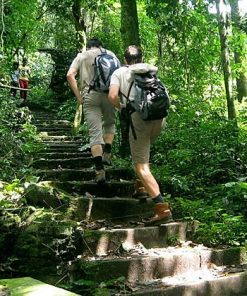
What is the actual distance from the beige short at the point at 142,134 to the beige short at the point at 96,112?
0.98 metres

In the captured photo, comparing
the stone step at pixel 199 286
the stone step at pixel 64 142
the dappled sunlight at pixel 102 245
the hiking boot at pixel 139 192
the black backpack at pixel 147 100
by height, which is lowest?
the stone step at pixel 199 286

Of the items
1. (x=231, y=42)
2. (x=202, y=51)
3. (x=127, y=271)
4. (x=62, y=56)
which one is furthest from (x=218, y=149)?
(x=62, y=56)

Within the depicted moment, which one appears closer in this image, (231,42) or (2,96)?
(2,96)

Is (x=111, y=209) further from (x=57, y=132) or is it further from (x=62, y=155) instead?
(x=57, y=132)

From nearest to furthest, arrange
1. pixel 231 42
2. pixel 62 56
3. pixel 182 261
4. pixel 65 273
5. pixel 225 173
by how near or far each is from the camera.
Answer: pixel 65 273, pixel 182 261, pixel 225 173, pixel 231 42, pixel 62 56

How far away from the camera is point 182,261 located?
4.32 meters

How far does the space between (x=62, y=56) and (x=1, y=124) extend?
35.0 ft

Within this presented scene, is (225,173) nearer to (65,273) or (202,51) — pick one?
(65,273)

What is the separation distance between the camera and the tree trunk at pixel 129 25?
7.77 m

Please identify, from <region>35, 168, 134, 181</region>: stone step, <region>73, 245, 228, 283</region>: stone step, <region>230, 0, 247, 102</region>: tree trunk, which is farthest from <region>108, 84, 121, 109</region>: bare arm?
<region>230, 0, 247, 102</region>: tree trunk

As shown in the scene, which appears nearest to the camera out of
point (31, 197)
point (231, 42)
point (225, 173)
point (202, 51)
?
point (31, 197)

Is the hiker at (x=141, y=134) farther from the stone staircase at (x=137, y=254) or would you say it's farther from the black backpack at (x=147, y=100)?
the stone staircase at (x=137, y=254)

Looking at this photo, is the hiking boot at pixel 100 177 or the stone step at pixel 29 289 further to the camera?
the hiking boot at pixel 100 177

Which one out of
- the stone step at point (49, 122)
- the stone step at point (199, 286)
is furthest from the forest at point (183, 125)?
the stone step at point (49, 122)
